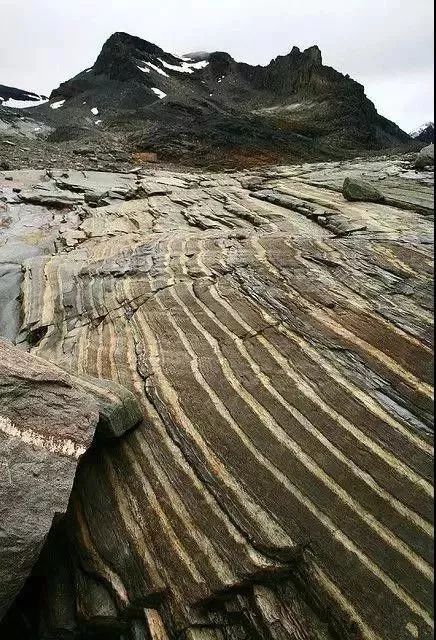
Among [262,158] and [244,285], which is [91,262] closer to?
[244,285]

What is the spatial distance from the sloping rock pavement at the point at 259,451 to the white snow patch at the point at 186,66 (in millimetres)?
92908

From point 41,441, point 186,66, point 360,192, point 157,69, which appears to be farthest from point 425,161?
point 186,66

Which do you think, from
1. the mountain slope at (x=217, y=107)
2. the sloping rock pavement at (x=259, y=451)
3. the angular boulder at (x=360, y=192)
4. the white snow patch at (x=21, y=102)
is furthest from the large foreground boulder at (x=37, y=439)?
the white snow patch at (x=21, y=102)

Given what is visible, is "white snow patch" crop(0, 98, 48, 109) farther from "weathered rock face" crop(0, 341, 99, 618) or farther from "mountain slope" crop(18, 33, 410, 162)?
"weathered rock face" crop(0, 341, 99, 618)

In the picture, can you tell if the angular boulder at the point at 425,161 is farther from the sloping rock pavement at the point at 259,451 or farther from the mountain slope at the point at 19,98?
the mountain slope at the point at 19,98

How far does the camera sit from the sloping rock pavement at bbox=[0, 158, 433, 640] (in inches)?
218

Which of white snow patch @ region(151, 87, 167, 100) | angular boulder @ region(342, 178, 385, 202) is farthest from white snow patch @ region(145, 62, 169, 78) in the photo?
angular boulder @ region(342, 178, 385, 202)

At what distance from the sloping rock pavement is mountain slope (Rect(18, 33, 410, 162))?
3384 cm

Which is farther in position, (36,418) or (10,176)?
(10,176)

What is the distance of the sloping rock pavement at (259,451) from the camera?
5527 mm

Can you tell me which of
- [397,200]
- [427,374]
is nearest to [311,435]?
[427,374]

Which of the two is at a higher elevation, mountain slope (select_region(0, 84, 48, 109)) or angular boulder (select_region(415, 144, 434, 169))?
mountain slope (select_region(0, 84, 48, 109))

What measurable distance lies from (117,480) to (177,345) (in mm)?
3277

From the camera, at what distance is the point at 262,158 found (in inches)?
1672
